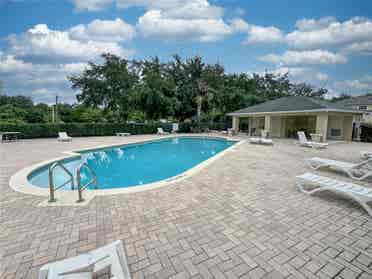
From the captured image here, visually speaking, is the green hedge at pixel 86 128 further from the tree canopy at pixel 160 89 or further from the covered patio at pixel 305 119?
the covered patio at pixel 305 119

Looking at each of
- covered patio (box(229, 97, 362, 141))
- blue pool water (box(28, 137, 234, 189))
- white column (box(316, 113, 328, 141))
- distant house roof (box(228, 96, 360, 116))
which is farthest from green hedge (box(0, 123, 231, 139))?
white column (box(316, 113, 328, 141))

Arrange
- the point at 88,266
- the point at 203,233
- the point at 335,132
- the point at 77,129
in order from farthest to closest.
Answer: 1. the point at 77,129
2. the point at 335,132
3. the point at 203,233
4. the point at 88,266

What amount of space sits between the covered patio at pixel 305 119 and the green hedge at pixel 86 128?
8.15 meters

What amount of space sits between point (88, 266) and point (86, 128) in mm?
17430

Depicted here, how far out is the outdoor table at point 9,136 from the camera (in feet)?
40.9

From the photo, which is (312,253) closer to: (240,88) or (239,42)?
(239,42)

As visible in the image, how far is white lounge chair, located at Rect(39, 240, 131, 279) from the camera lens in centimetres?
146

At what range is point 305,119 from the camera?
19.4 meters

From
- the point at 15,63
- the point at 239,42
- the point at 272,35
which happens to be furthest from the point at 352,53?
the point at 15,63

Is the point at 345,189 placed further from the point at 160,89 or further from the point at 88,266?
the point at 160,89

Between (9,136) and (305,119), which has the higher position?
(305,119)

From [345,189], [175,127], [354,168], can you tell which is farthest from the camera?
[175,127]

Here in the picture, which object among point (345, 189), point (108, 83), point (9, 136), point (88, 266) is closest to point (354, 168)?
point (345, 189)

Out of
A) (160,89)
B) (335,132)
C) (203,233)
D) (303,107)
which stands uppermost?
(160,89)
